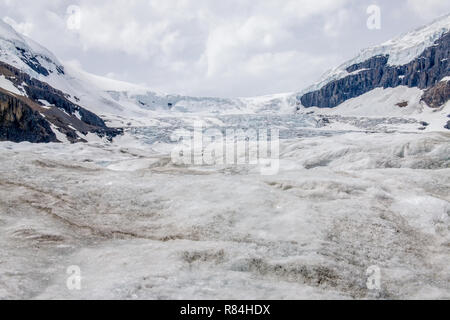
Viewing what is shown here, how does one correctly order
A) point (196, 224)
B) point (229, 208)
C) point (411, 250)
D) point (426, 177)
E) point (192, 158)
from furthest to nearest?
point (192, 158) → point (426, 177) → point (229, 208) → point (196, 224) → point (411, 250)

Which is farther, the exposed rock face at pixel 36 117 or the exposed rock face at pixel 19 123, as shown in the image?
the exposed rock face at pixel 36 117

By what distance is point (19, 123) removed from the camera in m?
119

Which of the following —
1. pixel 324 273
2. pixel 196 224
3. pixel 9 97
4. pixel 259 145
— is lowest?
pixel 324 273

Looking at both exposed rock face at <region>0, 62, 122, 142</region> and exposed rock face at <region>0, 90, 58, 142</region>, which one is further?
exposed rock face at <region>0, 62, 122, 142</region>

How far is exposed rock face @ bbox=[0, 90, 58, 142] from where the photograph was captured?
114531mm

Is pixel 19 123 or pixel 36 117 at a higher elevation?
Result: pixel 36 117

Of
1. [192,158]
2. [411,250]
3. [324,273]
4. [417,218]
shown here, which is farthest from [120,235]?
[192,158]

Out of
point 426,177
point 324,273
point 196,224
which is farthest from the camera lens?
point 426,177

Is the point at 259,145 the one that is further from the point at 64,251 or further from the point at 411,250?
the point at 64,251

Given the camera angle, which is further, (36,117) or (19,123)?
(36,117)

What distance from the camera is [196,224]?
586 inches

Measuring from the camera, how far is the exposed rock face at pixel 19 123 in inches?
4509

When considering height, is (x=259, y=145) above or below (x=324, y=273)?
above

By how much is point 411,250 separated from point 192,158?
29.9m
